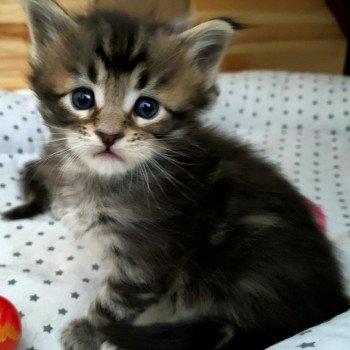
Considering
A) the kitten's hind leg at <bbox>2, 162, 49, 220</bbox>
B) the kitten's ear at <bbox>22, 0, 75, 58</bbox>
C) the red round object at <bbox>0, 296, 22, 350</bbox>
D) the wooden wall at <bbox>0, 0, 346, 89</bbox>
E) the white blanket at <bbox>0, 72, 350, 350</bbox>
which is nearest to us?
the red round object at <bbox>0, 296, 22, 350</bbox>

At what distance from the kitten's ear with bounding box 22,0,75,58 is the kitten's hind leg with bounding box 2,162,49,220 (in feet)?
1.45

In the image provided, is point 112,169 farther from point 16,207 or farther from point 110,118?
point 16,207

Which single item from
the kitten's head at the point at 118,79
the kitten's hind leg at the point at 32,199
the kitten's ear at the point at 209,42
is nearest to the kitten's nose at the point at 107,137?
the kitten's head at the point at 118,79

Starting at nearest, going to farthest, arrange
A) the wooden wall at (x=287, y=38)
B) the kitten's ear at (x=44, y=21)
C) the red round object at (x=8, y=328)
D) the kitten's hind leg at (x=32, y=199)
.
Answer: the red round object at (x=8, y=328), the kitten's ear at (x=44, y=21), the kitten's hind leg at (x=32, y=199), the wooden wall at (x=287, y=38)

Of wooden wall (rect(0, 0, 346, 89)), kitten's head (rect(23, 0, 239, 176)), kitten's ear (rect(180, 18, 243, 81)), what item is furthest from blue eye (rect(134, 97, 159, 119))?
wooden wall (rect(0, 0, 346, 89))

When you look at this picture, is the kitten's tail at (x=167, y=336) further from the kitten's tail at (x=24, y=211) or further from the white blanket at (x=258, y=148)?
the kitten's tail at (x=24, y=211)

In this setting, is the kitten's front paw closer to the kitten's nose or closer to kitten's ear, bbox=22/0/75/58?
the kitten's nose

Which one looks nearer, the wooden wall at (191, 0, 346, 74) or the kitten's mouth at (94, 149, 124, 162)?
the kitten's mouth at (94, 149, 124, 162)

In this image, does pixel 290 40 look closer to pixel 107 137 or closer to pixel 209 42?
pixel 209 42

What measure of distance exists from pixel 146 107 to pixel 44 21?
0.30 m

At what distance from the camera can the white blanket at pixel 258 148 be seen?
1.23 m

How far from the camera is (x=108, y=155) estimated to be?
1051mm

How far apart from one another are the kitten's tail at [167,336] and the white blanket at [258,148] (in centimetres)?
16

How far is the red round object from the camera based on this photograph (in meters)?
1.00
